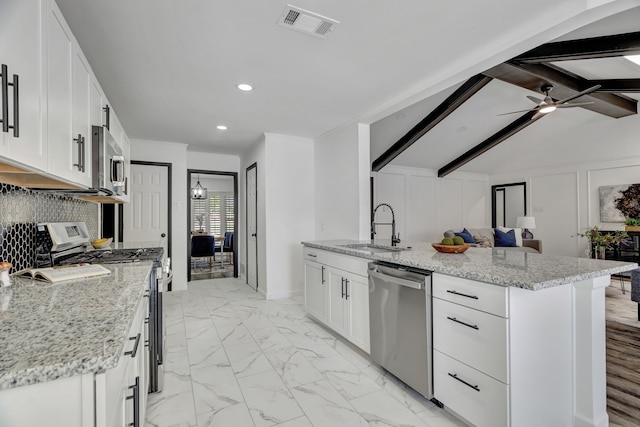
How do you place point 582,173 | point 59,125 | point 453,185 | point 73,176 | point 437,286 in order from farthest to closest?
1. point 453,185
2. point 582,173
3. point 437,286
4. point 73,176
5. point 59,125

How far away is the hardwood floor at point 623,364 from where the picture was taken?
1.90 m

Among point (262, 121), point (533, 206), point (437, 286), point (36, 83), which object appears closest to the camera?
point (36, 83)

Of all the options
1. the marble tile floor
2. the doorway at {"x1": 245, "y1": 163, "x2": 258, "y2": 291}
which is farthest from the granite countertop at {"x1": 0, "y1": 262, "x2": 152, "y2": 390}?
the doorway at {"x1": 245, "y1": 163, "x2": 258, "y2": 291}

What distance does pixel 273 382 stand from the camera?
7.52ft

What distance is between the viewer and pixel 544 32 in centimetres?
201

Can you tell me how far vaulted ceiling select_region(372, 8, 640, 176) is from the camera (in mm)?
3052

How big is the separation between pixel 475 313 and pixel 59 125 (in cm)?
228

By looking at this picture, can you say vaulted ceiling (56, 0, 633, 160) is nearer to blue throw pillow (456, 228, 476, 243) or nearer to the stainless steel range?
the stainless steel range

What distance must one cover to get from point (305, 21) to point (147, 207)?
4.17 meters

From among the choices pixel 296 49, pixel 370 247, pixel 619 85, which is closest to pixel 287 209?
pixel 370 247

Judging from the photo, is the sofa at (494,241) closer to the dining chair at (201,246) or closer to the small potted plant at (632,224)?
the small potted plant at (632,224)

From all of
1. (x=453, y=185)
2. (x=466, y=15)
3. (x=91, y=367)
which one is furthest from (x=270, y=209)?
(x=453, y=185)

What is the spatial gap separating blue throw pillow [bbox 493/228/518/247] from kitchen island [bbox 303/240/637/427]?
5.62m

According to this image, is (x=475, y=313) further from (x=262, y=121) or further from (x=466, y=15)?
(x=262, y=121)
